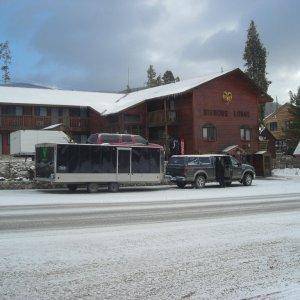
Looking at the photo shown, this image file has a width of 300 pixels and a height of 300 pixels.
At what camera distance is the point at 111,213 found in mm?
16688

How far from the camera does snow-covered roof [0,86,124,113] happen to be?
5051 centimetres

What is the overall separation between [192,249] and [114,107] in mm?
43668

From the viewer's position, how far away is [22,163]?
3466cm

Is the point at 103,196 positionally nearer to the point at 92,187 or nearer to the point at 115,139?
the point at 92,187

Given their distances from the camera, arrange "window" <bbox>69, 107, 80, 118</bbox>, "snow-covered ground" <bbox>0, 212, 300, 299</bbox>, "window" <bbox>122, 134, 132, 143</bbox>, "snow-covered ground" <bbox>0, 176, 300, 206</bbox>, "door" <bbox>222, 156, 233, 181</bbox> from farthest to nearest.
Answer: "window" <bbox>69, 107, 80, 118</bbox> < "door" <bbox>222, 156, 233, 181</bbox> < "window" <bbox>122, 134, 132, 143</bbox> < "snow-covered ground" <bbox>0, 176, 300, 206</bbox> < "snow-covered ground" <bbox>0, 212, 300, 299</bbox>

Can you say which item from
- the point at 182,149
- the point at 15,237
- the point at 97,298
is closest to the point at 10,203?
the point at 15,237

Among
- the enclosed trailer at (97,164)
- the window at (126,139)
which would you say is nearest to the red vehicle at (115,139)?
the window at (126,139)

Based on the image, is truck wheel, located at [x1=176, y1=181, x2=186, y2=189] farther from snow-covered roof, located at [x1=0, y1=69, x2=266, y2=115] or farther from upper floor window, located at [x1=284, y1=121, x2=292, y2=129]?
upper floor window, located at [x1=284, y1=121, x2=292, y2=129]

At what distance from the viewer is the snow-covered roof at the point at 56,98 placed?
50509 millimetres

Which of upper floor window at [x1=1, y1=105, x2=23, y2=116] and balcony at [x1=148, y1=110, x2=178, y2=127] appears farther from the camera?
upper floor window at [x1=1, y1=105, x2=23, y2=116]

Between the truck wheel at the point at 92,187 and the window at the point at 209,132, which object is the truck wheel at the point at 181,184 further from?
the window at the point at 209,132

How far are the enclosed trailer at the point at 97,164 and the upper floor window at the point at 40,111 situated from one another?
75.9 feet

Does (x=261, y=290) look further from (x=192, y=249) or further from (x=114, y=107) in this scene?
(x=114, y=107)

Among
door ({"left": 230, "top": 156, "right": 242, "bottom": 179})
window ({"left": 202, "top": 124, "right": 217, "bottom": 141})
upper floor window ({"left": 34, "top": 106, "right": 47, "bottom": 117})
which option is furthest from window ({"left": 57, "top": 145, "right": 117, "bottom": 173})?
upper floor window ({"left": 34, "top": 106, "right": 47, "bottom": 117})
